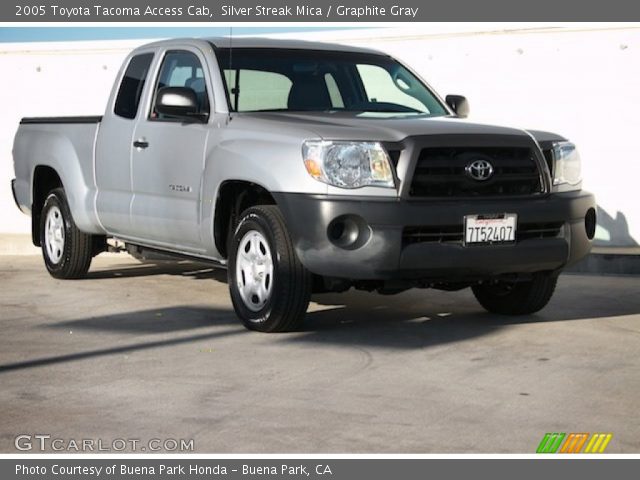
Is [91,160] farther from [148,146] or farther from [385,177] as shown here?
[385,177]

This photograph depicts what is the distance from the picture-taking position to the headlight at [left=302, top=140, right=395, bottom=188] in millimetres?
7703

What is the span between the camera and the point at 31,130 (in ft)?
37.0

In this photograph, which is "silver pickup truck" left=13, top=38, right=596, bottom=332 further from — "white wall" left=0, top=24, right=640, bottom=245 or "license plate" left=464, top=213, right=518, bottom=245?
"white wall" left=0, top=24, right=640, bottom=245

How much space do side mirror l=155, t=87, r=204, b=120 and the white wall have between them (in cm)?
490

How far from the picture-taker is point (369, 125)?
7.98m

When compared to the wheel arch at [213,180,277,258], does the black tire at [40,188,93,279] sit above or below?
below

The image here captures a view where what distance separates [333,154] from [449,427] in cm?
Answer: 239

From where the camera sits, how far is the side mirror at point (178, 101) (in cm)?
862

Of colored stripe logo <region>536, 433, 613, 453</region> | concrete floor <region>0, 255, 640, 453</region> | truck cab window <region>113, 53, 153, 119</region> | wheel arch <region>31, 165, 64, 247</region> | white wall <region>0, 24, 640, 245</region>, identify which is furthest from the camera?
white wall <region>0, 24, 640, 245</region>

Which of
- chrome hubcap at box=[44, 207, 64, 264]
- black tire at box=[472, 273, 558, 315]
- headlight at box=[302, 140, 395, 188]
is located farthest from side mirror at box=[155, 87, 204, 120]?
chrome hubcap at box=[44, 207, 64, 264]

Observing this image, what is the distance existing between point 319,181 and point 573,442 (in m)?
2.69

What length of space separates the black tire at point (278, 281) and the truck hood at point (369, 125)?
573 millimetres

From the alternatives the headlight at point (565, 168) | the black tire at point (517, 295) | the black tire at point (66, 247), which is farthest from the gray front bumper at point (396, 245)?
the black tire at point (66, 247)

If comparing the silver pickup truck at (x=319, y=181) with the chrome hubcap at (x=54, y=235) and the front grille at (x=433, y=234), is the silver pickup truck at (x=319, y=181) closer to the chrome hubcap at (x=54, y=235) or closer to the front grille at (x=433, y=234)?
the front grille at (x=433, y=234)
